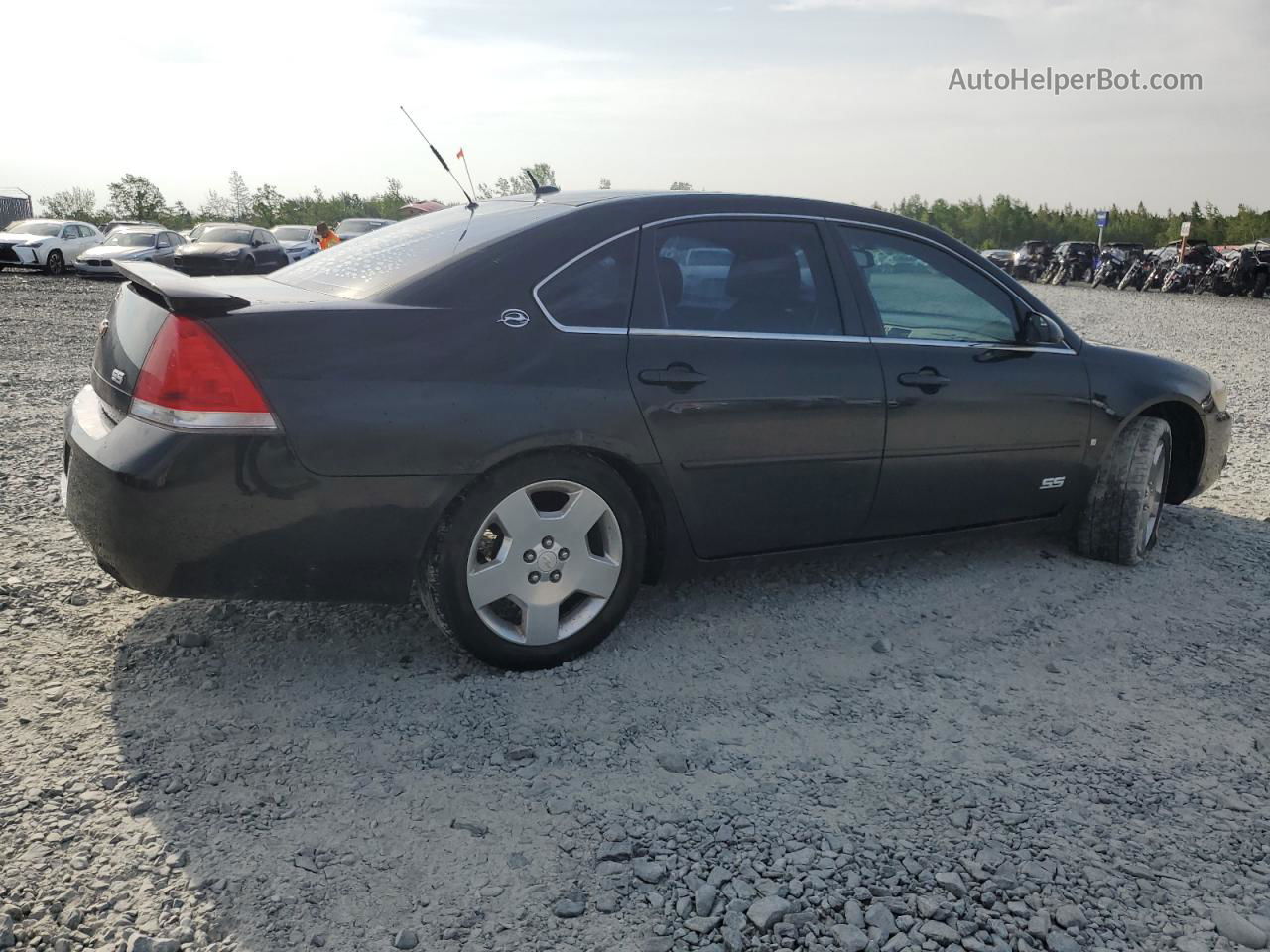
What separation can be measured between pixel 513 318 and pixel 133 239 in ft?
85.3

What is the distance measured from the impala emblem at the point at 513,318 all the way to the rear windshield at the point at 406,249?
282 mm

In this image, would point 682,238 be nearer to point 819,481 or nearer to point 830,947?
point 819,481

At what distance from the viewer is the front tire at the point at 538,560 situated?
10.7 feet

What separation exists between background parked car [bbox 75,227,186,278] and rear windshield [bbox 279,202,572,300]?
73.7 ft

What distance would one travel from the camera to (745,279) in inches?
151

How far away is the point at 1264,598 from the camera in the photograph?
4387 mm

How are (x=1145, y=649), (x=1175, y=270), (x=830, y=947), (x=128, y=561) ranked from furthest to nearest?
(x=1175, y=270) < (x=1145, y=649) < (x=128, y=561) < (x=830, y=947)

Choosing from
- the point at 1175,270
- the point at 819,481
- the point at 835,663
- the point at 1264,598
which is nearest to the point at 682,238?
the point at 819,481

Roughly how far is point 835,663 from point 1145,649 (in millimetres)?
1166

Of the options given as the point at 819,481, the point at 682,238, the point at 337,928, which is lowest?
the point at 337,928

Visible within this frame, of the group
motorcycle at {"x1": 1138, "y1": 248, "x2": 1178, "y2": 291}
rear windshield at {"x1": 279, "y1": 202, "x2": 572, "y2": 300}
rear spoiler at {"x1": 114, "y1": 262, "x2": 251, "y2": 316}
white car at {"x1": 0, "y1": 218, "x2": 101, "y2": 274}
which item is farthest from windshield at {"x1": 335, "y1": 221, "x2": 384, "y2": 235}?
rear spoiler at {"x1": 114, "y1": 262, "x2": 251, "y2": 316}

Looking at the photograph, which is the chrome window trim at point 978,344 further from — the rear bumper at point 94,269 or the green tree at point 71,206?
the green tree at point 71,206

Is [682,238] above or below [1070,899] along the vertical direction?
above

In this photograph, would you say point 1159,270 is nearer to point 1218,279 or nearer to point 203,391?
point 1218,279
